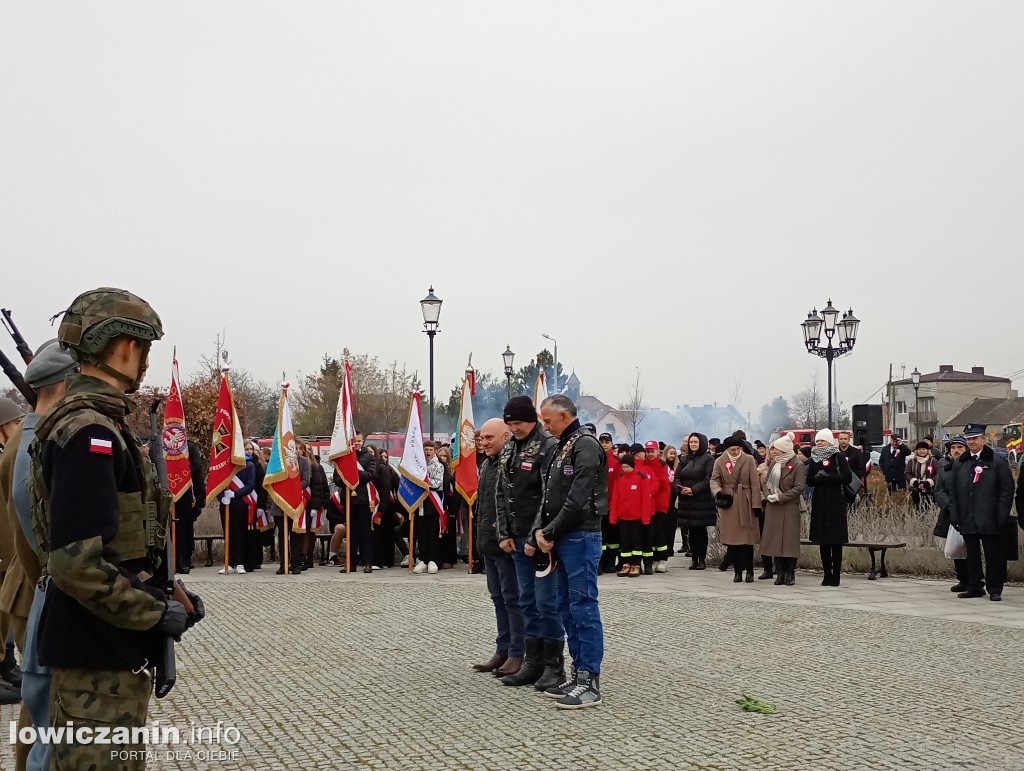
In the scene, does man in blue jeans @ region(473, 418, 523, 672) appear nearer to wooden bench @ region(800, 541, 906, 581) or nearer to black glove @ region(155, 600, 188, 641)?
black glove @ region(155, 600, 188, 641)

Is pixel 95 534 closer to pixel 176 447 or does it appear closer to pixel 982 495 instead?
pixel 982 495

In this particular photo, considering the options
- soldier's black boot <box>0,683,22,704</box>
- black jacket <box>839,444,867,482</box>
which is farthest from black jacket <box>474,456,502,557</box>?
black jacket <box>839,444,867,482</box>

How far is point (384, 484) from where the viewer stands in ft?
57.8

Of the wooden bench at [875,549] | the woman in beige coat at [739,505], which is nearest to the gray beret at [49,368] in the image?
the woman in beige coat at [739,505]

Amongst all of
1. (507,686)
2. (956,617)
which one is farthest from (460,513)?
(507,686)

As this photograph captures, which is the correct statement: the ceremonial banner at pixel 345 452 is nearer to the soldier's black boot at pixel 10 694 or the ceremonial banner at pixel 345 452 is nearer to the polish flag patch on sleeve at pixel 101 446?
the soldier's black boot at pixel 10 694

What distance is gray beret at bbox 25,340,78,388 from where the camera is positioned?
15.8 ft

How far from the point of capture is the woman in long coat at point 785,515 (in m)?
14.6

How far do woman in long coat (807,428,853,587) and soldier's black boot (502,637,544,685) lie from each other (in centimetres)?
730

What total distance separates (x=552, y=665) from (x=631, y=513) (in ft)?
26.0

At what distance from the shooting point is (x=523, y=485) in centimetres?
827

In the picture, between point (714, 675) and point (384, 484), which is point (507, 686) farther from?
point (384, 484)

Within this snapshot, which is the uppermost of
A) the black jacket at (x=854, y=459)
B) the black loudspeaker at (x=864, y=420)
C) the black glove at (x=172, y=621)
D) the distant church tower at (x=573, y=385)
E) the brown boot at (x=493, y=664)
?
the distant church tower at (x=573, y=385)

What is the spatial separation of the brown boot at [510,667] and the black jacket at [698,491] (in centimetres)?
850
